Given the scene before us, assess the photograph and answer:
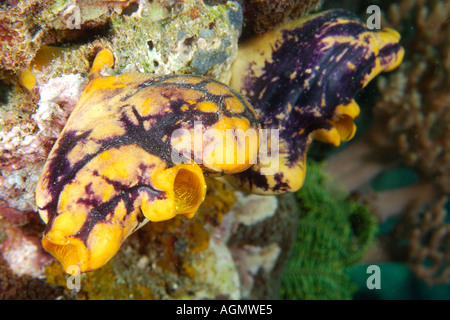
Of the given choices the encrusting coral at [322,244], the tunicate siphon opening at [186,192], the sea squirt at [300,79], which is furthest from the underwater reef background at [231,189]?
the tunicate siphon opening at [186,192]

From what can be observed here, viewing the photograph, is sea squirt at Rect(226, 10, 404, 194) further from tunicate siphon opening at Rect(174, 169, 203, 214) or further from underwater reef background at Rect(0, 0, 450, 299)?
tunicate siphon opening at Rect(174, 169, 203, 214)

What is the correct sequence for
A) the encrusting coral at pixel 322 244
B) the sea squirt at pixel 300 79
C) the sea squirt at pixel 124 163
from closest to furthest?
the sea squirt at pixel 124 163
the sea squirt at pixel 300 79
the encrusting coral at pixel 322 244

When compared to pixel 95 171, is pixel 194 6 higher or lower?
higher

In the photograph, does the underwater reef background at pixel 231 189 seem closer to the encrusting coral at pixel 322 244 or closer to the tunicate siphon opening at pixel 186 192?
the encrusting coral at pixel 322 244

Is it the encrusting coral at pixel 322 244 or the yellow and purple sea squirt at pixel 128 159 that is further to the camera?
the encrusting coral at pixel 322 244

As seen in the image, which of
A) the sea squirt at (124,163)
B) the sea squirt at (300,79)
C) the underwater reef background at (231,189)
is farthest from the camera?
the sea squirt at (300,79)

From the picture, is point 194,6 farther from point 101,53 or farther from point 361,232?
point 361,232

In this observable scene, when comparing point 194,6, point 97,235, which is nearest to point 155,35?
point 194,6

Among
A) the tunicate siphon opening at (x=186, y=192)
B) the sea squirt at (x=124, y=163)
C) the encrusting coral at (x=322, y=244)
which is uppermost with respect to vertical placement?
the sea squirt at (x=124, y=163)
